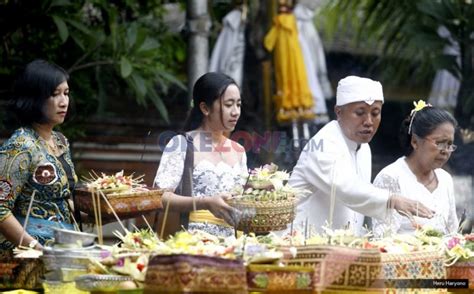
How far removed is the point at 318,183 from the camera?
5934mm

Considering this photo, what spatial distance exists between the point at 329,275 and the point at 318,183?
1.32 metres

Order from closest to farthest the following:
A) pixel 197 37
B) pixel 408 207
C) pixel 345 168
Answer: pixel 408 207, pixel 345 168, pixel 197 37

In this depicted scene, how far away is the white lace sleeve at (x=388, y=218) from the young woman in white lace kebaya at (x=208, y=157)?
71 centimetres

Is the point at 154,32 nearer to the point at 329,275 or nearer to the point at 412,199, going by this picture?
the point at 412,199

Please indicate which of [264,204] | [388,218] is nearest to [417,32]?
[388,218]

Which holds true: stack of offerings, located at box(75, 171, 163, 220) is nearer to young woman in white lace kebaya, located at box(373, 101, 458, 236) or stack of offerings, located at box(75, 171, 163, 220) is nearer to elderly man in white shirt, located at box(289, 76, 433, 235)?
elderly man in white shirt, located at box(289, 76, 433, 235)

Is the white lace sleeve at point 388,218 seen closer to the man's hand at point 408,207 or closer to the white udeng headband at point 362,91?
the man's hand at point 408,207

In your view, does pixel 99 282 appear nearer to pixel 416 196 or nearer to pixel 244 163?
pixel 244 163

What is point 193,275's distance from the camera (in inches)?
167

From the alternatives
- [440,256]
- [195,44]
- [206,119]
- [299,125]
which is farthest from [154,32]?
[440,256]

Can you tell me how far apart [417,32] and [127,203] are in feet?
15.7

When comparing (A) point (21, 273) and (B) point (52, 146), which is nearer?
(A) point (21, 273)
